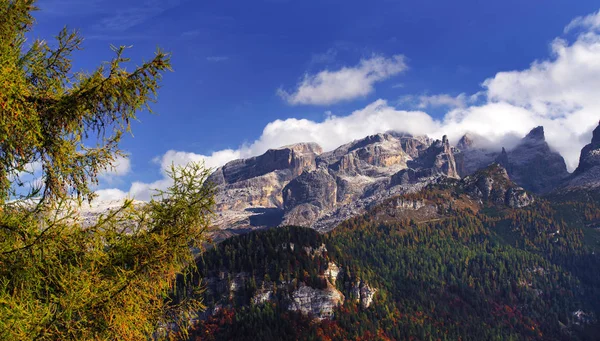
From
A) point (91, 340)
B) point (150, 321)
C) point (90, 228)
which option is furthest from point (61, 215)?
point (150, 321)

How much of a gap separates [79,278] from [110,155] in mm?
3824

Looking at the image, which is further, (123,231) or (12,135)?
(123,231)

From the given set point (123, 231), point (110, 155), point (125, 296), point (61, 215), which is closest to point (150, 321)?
point (125, 296)

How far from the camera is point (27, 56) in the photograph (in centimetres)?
1215

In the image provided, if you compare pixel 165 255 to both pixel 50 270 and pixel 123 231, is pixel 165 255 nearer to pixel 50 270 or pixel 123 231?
pixel 123 231

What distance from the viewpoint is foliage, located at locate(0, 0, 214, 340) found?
10.9 metres

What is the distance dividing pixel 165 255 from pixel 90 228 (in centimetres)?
227

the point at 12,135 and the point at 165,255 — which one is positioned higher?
the point at 12,135

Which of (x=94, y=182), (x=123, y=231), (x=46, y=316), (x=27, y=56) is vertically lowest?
(x=46, y=316)

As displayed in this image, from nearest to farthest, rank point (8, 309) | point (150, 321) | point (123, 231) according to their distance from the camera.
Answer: point (8, 309) → point (123, 231) → point (150, 321)

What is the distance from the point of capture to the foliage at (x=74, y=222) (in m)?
10.9

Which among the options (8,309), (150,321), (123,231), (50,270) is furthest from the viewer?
(150,321)

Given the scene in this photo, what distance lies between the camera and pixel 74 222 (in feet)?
39.2

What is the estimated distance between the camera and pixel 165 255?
13477 mm
